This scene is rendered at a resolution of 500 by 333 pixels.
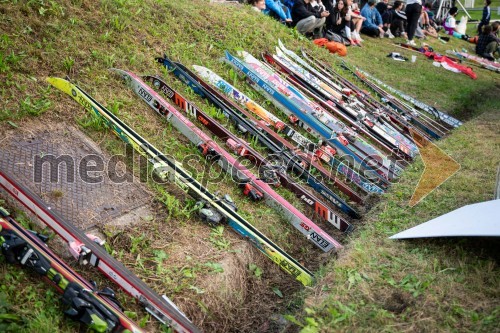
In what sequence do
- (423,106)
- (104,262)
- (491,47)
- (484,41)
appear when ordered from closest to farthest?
1. (104,262)
2. (423,106)
3. (491,47)
4. (484,41)

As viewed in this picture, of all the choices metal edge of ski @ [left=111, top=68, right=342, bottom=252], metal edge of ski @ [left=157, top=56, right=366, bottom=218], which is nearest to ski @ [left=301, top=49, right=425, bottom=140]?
metal edge of ski @ [left=157, top=56, right=366, bottom=218]

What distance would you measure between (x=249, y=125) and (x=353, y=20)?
11663 mm

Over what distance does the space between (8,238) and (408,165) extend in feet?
21.1

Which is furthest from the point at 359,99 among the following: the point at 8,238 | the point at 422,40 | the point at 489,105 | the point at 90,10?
the point at 422,40

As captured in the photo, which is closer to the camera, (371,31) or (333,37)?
(333,37)

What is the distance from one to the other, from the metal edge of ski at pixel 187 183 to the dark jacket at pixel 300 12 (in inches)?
353

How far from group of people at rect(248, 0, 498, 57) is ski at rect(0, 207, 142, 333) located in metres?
9.92

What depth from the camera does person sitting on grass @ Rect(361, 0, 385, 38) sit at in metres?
17.6

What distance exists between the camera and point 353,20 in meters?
16.4

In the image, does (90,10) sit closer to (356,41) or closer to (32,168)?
(32,168)

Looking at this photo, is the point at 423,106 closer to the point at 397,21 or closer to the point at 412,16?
the point at 412,16

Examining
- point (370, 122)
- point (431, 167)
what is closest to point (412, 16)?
point (370, 122)

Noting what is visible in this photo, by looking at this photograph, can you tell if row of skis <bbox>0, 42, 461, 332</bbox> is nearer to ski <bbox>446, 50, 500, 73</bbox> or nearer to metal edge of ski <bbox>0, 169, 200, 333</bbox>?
metal edge of ski <bbox>0, 169, 200, 333</bbox>

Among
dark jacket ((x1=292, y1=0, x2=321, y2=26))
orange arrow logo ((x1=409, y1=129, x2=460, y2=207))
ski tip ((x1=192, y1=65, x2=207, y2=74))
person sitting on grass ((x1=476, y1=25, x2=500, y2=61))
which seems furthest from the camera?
person sitting on grass ((x1=476, y1=25, x2=500, y2=61))
